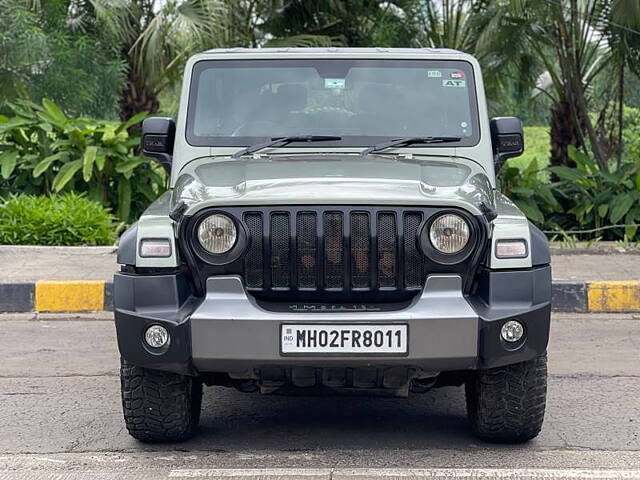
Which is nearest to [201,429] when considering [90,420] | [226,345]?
[90,420]

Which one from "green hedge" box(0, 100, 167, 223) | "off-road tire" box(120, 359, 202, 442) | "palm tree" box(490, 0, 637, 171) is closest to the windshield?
"off-road tire" box(120, 359, 202, 442)

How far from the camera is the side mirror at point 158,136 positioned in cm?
588

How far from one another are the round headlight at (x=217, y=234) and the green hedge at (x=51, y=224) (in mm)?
6366

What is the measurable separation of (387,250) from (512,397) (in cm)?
81

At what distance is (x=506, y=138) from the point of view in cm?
590

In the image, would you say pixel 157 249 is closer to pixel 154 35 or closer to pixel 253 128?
pixel 253 128

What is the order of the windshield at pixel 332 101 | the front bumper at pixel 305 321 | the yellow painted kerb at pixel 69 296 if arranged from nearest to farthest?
the front bumper at pixel 305 321
the windshield at pixel 332 101
the yellow painted kerb at pixel 69 296

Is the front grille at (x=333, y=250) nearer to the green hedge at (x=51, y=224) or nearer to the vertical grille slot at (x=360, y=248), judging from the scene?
the vertical grille slot at (x=360, y=248)

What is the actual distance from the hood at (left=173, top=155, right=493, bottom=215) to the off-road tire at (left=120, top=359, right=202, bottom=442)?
71 cm

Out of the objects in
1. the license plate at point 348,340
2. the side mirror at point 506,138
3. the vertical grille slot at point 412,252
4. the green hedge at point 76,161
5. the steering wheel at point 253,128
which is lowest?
the green hedge at point 76,161

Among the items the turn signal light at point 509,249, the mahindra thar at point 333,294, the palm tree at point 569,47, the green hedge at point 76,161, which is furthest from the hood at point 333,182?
the palm tree at point 569,47

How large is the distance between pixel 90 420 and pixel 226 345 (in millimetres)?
1389

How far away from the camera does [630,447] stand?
5.01 metres

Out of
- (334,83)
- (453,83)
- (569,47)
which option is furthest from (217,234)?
(569,47)
